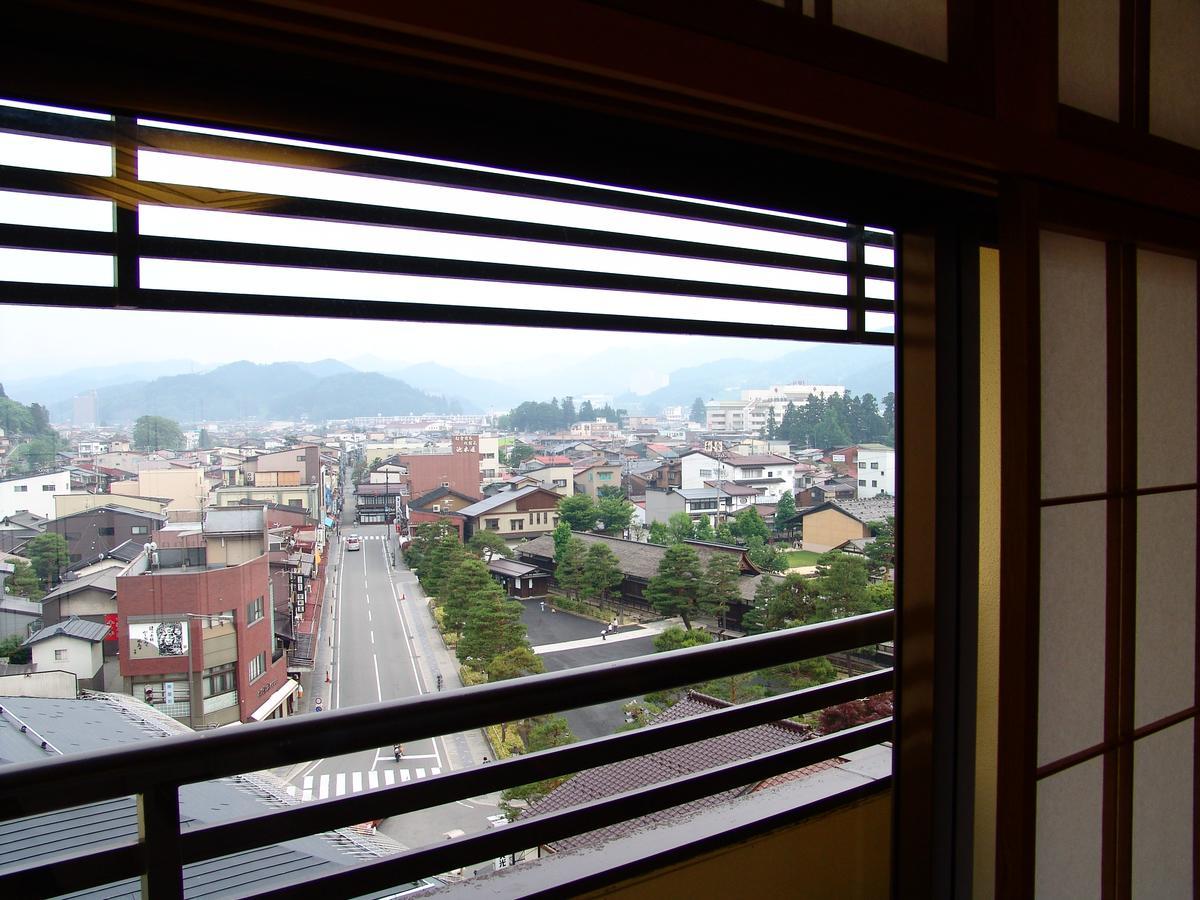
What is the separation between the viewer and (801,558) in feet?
11.5

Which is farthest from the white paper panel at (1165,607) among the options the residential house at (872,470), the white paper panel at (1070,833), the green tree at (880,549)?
the green tree at (880,549)

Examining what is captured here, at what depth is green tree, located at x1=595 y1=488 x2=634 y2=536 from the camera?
3.26m

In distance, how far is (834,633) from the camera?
1.73 meters

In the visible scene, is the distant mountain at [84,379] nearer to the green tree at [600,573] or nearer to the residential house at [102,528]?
the residential house at [102,528]

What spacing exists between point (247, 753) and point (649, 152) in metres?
1.08

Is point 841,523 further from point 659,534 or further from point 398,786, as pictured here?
point 398,786

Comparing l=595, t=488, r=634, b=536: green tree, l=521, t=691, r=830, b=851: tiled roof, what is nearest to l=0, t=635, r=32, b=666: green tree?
l=521, t=691, r=830, b=851: tiled roof

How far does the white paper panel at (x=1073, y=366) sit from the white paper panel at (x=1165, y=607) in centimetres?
26

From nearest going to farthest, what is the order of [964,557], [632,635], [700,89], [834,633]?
[700,89] < [964,557] < [834,633] < [632,635]

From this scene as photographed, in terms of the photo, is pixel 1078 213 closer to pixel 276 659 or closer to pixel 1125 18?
pixel 1125 18

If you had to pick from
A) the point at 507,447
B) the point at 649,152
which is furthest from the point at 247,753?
the point at 507,447

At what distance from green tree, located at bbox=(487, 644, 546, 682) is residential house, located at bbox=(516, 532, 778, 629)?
40 cm

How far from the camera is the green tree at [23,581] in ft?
5.12

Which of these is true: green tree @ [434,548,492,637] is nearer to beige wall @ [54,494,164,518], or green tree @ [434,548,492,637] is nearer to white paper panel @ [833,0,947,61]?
beige wall @ [54,494,164,518]
